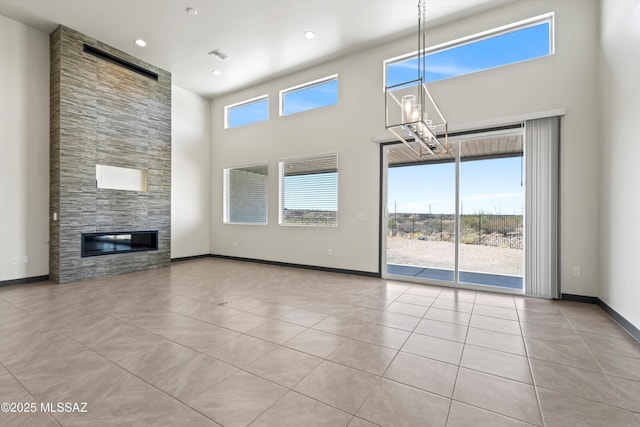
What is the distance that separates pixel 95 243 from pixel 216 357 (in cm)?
441

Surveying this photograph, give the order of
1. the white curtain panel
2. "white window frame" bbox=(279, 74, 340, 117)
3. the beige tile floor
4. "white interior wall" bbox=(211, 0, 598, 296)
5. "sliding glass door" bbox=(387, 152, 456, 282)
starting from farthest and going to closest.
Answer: "white window frame" bbox=(279, 74, 340, 117) < "sliding glass door" bbox=(387, 152, 456, 282) < the white curtain panel < "white interior wall" bbox=(211, 0, 598, 296) < the beige tile floor

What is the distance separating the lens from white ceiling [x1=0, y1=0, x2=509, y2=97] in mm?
4164

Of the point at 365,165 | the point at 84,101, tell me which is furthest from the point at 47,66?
the point at 365,165

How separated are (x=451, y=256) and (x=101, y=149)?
254 inches

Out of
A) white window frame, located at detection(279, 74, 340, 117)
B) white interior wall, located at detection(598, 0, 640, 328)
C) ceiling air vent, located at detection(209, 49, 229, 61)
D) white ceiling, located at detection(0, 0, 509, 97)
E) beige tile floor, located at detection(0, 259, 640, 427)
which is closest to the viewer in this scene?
beige tile floor, located at detection(0, 259, 640, 427)

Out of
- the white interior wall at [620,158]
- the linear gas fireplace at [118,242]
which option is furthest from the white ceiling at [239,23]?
the linear gas fireplace at [118,242]

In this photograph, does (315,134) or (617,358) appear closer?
(617,358)

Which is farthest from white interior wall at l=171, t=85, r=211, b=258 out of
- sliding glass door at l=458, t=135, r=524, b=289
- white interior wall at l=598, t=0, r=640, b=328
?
white interior wall at l=598, t=0, r=640, b=328

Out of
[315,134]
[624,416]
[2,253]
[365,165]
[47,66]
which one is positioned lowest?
[624,416]

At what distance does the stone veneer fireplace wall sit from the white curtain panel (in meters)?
6.74

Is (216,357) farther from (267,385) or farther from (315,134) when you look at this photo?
(315,134)

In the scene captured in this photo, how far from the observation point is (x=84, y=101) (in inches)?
196

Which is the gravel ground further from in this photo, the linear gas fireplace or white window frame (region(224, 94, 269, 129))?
the linear gas fireplace

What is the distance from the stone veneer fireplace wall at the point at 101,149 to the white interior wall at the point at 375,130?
1.60 metres
